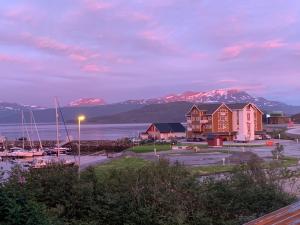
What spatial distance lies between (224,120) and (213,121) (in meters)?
2.55

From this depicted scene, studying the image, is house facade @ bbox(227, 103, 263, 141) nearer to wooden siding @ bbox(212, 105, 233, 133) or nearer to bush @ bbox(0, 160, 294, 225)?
wooden siding @ bbox(212, 105, 233, 133)

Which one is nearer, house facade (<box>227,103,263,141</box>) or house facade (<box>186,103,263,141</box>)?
house facade (<box>227,103,263,141</box>)

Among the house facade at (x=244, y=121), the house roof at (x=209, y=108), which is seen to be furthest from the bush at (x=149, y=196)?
the house roof at (x=209, y=108)

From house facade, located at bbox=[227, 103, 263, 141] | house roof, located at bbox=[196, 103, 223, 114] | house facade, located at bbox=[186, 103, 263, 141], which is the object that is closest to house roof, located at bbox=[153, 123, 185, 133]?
house facade, located at bbox=[186, 103, 263, 141]

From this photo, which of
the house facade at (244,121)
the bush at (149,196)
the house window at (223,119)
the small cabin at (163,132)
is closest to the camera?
the bush at (149,196)

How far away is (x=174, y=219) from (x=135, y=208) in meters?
1.24

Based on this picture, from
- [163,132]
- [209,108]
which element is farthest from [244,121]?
[163,132]

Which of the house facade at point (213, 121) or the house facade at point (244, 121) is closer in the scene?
the house facade at point (244, 121)

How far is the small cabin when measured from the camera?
9769 centimetres

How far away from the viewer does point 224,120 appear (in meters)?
92.4

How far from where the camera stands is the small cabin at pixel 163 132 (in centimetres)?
9769

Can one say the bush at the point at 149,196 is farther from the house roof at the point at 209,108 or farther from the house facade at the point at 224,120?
the house roof at the point at 209,108

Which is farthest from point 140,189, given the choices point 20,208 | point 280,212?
point 280,212

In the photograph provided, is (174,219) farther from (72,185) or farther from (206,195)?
(72,185)
